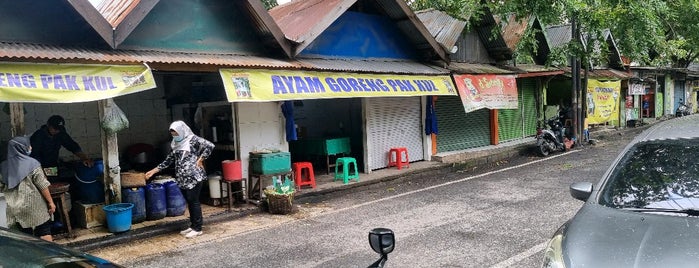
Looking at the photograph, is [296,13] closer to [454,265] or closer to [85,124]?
[85,124]

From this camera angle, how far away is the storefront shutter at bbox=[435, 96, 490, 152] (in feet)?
43.9

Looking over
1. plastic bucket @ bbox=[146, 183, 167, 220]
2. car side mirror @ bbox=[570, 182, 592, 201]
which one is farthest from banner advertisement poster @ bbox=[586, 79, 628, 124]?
plastic bucket @ bbox=[146, 183, 167, 220]

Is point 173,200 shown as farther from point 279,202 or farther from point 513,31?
point 513,31

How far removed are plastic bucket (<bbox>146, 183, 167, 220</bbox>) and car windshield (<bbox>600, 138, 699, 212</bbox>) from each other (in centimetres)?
633

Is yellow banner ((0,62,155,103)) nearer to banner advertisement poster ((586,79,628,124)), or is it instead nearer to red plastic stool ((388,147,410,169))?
red plastic stool ((388,147,410,169))

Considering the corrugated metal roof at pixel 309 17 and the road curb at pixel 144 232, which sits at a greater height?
the corrugated metal roof at pixel 309 17

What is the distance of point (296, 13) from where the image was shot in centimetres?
1142

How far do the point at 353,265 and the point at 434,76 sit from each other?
6.98m

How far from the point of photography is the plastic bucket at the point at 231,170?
8.34 m

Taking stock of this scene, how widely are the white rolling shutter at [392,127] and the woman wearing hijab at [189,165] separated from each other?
5.13m

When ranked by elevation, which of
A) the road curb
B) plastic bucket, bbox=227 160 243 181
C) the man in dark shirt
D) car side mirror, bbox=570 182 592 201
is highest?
the man in dark shirt

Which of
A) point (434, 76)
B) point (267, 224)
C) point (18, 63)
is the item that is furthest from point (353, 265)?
point (434, 76)

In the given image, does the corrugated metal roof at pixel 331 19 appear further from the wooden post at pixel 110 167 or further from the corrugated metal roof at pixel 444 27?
the wooden post at pixel 110 167

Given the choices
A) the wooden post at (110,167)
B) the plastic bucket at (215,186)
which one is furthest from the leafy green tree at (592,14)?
the wooden post at (110,167)
